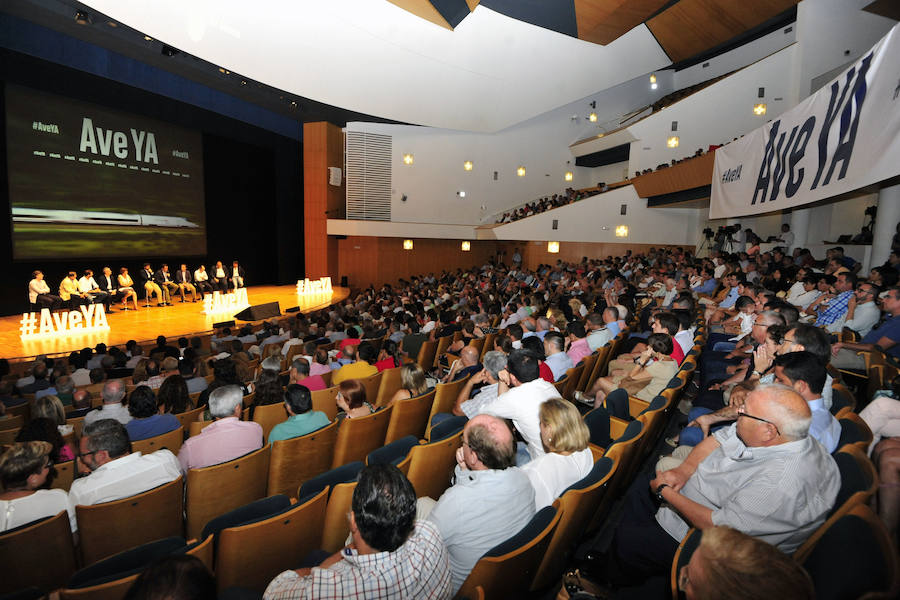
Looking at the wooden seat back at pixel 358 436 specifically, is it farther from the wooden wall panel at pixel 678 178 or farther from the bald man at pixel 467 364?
the wooden wall panel at pixel 678 178

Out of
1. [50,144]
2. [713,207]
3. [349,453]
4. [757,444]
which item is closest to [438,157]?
[713,207]

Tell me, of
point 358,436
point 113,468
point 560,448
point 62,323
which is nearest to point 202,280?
point 62,323

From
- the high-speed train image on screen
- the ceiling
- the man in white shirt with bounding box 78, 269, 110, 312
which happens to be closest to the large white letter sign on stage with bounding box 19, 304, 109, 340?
the man in white shirt with bounding box 78, 269, 110, 312

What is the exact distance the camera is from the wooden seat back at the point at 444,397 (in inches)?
146

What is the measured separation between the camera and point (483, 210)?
1820 cm

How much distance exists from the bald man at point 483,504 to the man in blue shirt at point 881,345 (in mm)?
3569

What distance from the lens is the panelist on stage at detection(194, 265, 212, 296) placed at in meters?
13.1

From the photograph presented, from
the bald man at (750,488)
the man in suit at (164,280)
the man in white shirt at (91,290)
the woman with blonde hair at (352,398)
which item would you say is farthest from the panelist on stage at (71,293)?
the bald man at (750,488)

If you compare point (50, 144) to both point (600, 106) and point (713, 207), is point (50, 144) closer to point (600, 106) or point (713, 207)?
point (713, 207)

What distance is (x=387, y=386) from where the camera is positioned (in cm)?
443

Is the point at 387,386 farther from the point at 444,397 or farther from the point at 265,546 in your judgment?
the point at 265,546

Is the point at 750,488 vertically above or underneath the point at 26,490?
above

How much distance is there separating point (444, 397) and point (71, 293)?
32.4 feet

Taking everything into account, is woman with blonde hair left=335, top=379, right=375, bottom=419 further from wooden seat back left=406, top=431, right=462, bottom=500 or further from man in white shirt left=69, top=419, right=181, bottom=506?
man in white shirt left=69, top=419, right=181, bottom=506
